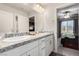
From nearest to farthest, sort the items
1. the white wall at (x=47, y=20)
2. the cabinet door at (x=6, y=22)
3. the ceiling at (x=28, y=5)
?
the cabinet door at (x=6, y=22), the ceiling at (x=28, y=5), the white wall at (x=47, y=20)

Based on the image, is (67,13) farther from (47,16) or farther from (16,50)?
(16,50)

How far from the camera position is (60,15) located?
176cm

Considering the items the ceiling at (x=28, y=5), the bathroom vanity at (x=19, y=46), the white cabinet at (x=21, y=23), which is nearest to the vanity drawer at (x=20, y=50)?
the bathroom vanity at (x=19, y=46)

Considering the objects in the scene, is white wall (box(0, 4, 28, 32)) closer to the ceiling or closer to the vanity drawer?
the ceiling

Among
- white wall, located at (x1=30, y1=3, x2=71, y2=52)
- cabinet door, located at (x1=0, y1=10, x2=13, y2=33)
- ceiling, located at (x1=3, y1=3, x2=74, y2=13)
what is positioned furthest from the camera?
white wall, located at (x1=30, y1=3, x2=71, y2=52)

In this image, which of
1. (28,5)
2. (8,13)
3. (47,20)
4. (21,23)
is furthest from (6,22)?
(47,20)

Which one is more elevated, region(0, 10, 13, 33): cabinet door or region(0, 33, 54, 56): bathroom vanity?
region(0, 10, 13, 33): cabinet door

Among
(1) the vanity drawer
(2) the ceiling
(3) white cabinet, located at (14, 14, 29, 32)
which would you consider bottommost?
(1) the vanity drawer

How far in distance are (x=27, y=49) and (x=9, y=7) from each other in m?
0.71

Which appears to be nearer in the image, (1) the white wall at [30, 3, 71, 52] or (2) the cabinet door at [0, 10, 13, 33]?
(2) the cabinet door at [0, 10, 13, 33]

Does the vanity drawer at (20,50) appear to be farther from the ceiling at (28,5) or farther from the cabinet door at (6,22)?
the ceiling at (28,5)

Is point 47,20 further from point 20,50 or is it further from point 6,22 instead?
point 20,50

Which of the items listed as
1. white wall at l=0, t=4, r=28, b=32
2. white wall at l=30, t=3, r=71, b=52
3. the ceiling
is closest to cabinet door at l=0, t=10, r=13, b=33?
white wall at l=0, t=4, r=28, b=32

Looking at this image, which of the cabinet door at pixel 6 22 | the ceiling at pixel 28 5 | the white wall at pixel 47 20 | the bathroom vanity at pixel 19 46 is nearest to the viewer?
the bathroom vanity at pixel 19 46
